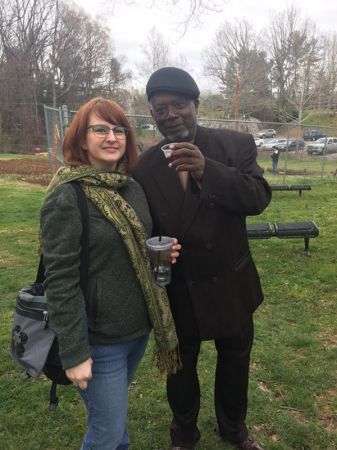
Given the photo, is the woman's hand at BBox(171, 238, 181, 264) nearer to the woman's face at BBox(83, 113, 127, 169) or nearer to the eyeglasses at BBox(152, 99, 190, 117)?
the woman's face at BBox(83, 113, 127, 169)

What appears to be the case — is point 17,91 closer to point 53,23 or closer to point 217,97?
point 53,23

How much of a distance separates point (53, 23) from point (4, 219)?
1858 inches

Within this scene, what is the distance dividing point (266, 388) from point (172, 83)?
2364 millimetres

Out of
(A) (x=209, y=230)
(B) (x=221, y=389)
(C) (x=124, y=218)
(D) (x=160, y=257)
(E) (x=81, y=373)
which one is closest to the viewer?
(E) (x=81, y=373)

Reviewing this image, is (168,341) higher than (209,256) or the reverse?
the reverse

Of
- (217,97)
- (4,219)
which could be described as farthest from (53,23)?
(4,219)

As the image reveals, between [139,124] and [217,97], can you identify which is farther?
[217,97]

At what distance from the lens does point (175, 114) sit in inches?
80.0

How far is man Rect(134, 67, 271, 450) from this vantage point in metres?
1.98

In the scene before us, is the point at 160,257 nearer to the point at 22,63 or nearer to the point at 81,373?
the point at 81,373

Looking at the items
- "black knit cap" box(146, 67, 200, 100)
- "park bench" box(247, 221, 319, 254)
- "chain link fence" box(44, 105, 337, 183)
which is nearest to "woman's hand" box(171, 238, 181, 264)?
"black knit cap" box(146, 67, 200, 100)

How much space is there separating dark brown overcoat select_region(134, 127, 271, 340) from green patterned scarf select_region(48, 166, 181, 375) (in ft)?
0.80

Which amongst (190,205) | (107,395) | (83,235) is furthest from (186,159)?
(107,395)

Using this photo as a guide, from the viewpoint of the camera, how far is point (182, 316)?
7.48 feet
